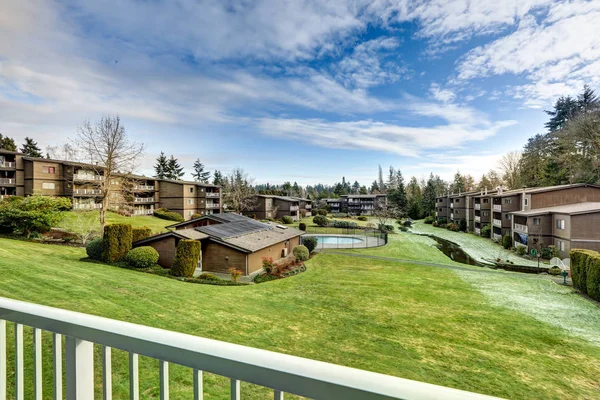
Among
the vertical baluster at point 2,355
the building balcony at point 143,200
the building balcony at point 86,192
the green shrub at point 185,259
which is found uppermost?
the building balcony at point 86,192

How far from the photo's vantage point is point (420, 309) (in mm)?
13586

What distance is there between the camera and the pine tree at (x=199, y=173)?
81438 mm

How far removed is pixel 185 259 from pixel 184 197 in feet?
114

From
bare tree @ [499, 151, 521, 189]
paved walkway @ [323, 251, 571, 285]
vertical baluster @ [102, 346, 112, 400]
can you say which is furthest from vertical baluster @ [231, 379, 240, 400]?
bare tree @ [499, 151, 521, 189]

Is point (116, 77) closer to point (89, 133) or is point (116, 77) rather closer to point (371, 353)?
point (89, 133)

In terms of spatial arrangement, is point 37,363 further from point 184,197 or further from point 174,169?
point 174,169

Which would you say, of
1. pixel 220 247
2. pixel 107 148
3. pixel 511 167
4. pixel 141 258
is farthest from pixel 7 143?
pixel 511 167

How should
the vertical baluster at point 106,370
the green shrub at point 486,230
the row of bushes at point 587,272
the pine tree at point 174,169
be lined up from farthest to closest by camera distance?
the pine tree at point 174,169, the green shrub at point 486,230, the row of bushes at point 587,272, the vertical baluster at point 106,370

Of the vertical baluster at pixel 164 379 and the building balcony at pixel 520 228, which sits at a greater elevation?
the vertical baluster at pixel 164 379

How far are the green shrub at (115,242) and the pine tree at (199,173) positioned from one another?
216ft

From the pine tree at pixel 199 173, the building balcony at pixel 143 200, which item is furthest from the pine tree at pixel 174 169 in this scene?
the building balcony at pixel 143 200

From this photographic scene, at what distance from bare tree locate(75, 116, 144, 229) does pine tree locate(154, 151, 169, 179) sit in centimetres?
4409

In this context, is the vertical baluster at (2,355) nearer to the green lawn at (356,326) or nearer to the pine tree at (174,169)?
the green lawn at (356,326)

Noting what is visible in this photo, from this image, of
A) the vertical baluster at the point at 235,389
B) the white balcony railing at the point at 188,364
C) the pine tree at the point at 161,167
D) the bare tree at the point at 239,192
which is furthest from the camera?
the pine tree at the point at 161,167
